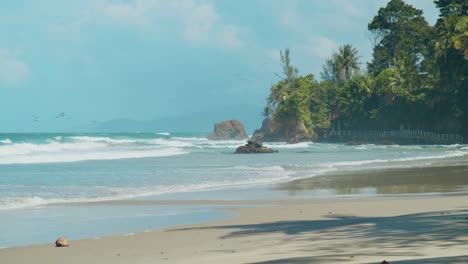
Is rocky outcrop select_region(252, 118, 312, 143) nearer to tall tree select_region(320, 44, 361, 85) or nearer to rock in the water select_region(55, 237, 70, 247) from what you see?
tall tree select_region(320, 44, 361, 85)

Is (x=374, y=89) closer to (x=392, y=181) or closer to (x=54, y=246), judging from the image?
(x=392, y=181)

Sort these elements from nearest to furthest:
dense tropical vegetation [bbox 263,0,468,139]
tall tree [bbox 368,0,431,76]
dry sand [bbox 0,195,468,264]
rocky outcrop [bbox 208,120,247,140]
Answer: dry sand [bbox 0,195,468,264], dense tropical vegetation [bbox 263,0,468,139], tall tree [bbox 368,0,431,76], rocky outcrop [bbox 208,120,247,140]

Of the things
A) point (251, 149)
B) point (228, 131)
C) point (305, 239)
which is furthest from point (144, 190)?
point (228, 131)

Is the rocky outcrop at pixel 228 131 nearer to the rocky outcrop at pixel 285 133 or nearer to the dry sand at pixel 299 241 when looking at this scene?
the rocky outcrop at pixel 285 133

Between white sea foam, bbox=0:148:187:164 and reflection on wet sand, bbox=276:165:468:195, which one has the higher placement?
white sea foam, bbox=0:148:187:164

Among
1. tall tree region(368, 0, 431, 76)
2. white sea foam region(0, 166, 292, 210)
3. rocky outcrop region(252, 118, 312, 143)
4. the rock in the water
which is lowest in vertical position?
the rock in the water

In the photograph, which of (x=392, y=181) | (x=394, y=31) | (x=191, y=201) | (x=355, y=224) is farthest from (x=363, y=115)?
(x=355, y=224)

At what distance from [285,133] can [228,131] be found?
41.1 meters

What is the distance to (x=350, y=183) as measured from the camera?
2589 cm

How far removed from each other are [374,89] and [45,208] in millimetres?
80454

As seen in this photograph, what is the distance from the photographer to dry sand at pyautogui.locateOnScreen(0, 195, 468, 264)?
1003cm

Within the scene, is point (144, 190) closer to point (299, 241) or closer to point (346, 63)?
point (299, 241)

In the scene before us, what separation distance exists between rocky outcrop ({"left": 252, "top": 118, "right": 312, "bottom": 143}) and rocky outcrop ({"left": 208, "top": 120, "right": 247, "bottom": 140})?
25.9m

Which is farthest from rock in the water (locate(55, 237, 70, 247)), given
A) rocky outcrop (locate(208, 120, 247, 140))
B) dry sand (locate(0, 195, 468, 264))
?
rocky outcrop (locate(208, 120, 247, 140))
